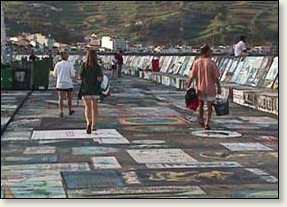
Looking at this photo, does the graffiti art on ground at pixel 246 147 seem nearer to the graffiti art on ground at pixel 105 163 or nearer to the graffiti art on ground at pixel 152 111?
the graffiti art on ground at pixel 105 163

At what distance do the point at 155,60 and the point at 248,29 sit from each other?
7674 mm

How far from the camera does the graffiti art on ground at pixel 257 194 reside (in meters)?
7.15

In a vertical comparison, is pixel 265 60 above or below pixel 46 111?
above

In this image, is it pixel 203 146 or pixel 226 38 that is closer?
pixel 203 146

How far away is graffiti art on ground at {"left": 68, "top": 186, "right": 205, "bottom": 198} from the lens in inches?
289

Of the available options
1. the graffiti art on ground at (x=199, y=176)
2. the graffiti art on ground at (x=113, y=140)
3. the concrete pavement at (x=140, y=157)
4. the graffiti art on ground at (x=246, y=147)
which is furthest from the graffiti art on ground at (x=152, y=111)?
the graffiti art on ground at (x=199, y=176)

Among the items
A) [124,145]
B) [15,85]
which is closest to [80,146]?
[124,145]

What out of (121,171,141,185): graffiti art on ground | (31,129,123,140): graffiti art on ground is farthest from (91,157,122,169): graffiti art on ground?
(31,129,123,140): graffiti art on ground

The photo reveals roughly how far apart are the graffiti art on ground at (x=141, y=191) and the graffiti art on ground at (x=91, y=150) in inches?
100

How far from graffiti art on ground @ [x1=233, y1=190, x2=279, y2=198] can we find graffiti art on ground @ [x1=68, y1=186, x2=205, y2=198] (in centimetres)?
40

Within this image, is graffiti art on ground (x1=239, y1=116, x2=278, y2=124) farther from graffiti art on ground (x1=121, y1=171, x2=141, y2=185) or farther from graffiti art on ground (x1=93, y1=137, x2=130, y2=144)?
graffiti art on ground (x1=121, y1=171, x2=141, y2=185)

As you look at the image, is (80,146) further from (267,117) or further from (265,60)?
(265,60)

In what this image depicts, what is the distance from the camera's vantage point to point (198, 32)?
57.7ft

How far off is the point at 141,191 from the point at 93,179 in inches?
33.1
